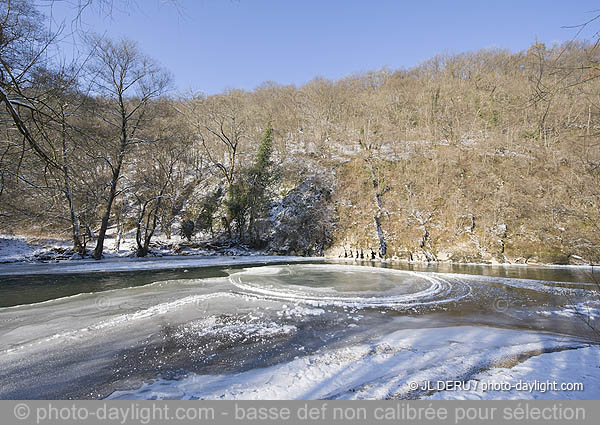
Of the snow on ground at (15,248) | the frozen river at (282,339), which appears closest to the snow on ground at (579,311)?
the frozen river at (282,339)

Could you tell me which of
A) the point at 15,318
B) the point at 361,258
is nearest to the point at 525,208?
the point at 361,258

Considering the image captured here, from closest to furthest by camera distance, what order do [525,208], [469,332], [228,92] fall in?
[469,332] < [525,208] < [228,92]

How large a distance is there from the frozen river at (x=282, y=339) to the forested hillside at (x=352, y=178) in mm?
6558

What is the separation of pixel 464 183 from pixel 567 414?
2226 centimetres

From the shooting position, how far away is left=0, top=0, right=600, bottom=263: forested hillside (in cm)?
1574

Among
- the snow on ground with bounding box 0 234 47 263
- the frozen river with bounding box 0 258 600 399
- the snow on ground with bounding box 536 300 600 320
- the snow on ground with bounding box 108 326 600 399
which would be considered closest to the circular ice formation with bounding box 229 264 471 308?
the frozen river with bounding box 0 258 600 399

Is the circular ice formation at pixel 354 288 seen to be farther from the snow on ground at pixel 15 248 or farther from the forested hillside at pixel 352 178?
the snow on ground at pixel 15 248

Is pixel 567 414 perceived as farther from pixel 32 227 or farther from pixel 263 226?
pixel 32 227

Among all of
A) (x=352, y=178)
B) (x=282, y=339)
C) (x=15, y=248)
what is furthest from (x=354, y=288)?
(x=15, y=248)

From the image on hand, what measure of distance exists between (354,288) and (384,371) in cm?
504

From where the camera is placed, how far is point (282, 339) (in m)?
4.04

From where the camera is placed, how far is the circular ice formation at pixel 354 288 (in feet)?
21.4

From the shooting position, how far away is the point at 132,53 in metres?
15.9

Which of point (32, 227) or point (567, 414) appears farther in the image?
point (32, 227)
